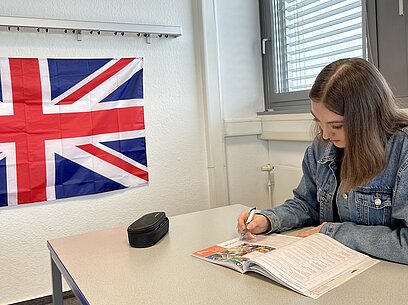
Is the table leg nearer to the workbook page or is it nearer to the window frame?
the workbook page

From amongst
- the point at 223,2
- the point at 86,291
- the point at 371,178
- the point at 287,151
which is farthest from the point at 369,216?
the point at 223,2

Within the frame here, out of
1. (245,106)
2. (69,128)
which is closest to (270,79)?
(245,106)

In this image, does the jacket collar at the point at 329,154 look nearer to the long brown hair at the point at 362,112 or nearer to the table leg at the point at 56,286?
the long brown hair at the point at 362,112

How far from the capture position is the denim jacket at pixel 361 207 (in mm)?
1029

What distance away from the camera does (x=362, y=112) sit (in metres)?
1.10

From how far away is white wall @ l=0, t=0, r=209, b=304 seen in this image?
82.8 inches

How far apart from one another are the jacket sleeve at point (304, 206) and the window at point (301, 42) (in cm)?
→ 99

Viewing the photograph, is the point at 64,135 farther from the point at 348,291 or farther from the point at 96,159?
the point at 348,291

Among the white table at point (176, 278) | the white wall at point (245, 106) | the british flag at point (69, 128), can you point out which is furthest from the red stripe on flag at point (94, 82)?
the white table at point (176, 278)

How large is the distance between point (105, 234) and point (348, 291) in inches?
32.4

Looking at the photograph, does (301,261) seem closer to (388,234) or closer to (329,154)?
(388,234)

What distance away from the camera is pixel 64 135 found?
217 centimetres

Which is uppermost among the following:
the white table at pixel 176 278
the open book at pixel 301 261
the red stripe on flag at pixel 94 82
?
the red stripe on flag at pixel 94 82

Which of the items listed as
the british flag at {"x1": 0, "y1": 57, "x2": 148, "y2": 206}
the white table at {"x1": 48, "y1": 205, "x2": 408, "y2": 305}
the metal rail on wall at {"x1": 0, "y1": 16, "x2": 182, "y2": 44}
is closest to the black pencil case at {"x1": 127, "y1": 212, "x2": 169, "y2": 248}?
the white table at {"x1": 48, "y1": 205, "x2": 408, "y2": 305}
